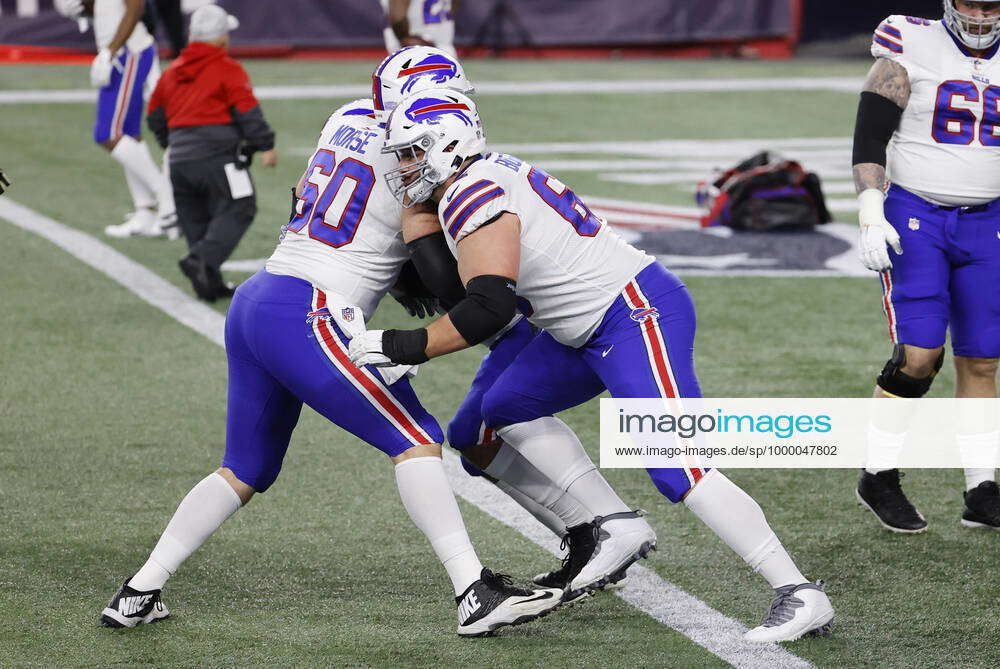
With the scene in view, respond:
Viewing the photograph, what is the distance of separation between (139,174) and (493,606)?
23.4ft

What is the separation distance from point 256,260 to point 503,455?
5.28 metres

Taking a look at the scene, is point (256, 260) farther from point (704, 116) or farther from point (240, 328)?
point (704, 116)

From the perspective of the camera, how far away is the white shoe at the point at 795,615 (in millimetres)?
4020

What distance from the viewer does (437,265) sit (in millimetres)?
4086

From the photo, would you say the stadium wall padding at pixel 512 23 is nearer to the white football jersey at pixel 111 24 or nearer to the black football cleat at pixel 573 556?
the white football jersey at pixel 111 24

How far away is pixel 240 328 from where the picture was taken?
4184mm

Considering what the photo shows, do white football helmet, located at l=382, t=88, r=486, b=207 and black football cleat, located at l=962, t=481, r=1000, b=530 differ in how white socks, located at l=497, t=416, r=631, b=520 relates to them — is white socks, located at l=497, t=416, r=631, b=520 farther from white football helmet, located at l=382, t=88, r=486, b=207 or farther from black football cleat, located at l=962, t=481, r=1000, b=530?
black football cleat, located at l=962, t=481, r=1000, b=530

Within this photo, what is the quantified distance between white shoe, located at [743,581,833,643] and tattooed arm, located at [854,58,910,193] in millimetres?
1501

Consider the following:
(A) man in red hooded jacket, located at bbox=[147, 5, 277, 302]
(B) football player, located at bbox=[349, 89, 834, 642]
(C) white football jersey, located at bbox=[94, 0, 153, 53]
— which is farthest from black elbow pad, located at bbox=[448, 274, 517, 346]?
(C) white football jersey, located at bbox=[94, 0, 153, 53]

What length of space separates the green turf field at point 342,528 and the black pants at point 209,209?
51cm

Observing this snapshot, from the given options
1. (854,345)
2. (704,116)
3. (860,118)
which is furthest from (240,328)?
(704,116)

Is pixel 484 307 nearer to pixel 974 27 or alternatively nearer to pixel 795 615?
pixel 795 615

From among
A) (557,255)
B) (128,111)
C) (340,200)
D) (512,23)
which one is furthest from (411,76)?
(512,23)

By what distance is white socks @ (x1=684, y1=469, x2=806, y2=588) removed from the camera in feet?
13.2
